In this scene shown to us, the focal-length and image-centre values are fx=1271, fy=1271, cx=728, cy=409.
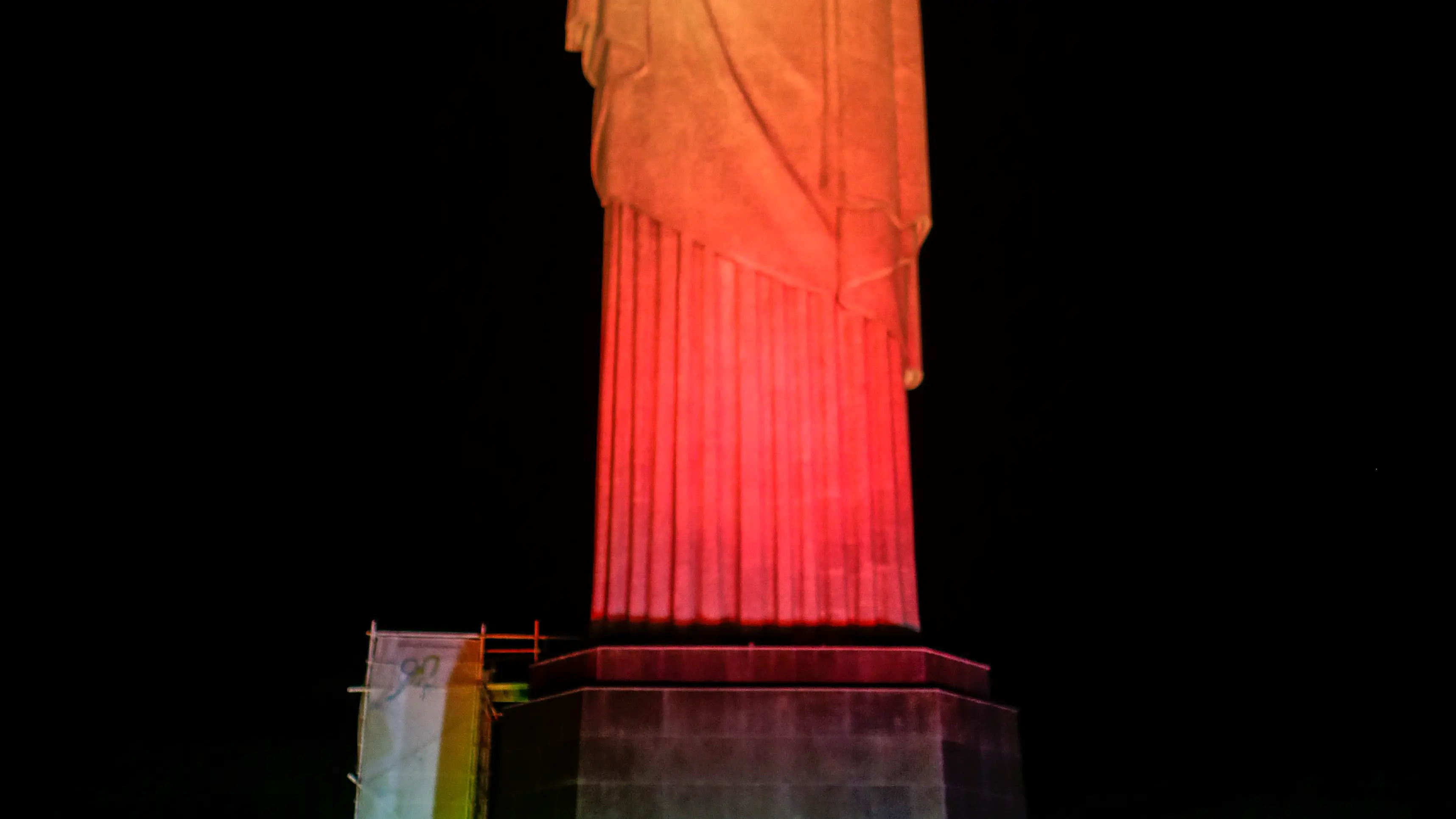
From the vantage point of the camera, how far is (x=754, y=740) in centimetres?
728

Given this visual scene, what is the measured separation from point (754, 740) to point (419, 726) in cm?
658

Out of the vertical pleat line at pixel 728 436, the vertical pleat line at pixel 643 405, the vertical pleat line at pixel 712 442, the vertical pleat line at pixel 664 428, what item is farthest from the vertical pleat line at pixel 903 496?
the vertical pleat line at pixel 643 405

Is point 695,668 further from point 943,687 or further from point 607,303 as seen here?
point 607,303

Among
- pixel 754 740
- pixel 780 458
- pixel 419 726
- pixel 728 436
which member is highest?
pixel 728 436

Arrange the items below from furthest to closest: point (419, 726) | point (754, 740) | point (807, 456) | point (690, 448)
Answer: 1. point (419, 726)
2. point (807, 456)
3. point (690, 448)
4. point (754, 740)

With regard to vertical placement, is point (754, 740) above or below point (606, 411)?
below

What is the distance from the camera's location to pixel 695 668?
24.7 ft

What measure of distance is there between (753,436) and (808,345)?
763 millimetres

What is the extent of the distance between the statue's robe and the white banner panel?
15.5ft

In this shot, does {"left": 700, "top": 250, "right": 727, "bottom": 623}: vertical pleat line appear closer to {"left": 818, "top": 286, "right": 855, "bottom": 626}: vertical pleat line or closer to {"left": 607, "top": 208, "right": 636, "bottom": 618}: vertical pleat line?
{"left": 607, "top": 208, "right": 636, "bottom": 618}: vertical pleat line

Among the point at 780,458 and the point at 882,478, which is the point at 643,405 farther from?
the point at 882,478

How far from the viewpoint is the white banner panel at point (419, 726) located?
40.8 ft

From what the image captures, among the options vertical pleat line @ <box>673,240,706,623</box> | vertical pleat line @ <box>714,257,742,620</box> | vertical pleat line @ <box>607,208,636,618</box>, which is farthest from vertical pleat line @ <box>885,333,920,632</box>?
vertical pleat line @ <box>607,208,636,618</box>

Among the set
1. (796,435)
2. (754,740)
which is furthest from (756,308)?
(754,740)
